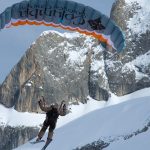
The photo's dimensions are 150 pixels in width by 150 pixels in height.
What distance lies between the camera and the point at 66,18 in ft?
99.6

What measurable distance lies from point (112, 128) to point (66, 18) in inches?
3203

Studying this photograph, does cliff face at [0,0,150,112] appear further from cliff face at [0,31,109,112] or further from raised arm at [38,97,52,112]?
raised arm at [38,97,52,112]

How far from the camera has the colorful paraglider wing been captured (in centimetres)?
2955

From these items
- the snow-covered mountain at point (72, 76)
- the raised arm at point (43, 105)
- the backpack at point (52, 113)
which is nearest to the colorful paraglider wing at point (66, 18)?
the backpack at point (52, 113)

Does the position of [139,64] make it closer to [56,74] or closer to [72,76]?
[72,76]

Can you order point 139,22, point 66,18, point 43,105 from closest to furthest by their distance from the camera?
point 43,105 < point 66,18 < point 139,22

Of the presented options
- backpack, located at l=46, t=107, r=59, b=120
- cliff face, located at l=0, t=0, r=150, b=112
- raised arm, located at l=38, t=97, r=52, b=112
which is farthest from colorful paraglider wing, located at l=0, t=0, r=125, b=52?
cliff face, located at l=0, t=0, r=150, b=112

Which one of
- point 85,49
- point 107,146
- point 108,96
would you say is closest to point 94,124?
point 107,146

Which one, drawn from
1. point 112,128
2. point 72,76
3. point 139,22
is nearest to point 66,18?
point 112,128

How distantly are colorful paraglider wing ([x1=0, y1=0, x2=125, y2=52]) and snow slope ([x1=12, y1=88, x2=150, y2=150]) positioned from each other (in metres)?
47.2

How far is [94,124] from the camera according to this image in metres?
124

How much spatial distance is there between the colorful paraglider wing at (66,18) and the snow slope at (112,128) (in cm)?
4723

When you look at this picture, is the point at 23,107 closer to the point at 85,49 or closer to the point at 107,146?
the point at 85,49

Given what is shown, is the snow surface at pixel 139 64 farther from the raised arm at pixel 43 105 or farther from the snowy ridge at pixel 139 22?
the raised arm at pixel 43 105
